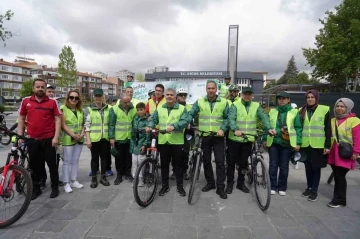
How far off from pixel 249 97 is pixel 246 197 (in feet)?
5.95

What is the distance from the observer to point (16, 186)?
133 inches

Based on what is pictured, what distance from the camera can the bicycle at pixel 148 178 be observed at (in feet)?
11.9

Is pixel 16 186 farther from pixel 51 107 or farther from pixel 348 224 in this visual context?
pixel 348 224

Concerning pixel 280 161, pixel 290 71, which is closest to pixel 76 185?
pixel 280 161

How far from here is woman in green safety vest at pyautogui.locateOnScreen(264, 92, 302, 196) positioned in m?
4.11

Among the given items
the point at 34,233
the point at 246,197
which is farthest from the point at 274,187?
the point at 34,233

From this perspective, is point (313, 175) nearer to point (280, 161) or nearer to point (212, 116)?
point (280, 161)

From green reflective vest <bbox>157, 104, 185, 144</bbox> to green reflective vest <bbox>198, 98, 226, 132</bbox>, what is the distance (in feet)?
1.32

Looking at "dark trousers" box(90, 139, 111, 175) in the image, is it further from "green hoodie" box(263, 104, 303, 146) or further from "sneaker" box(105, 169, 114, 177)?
"green hoodie" box(263, 104, 303, 146)

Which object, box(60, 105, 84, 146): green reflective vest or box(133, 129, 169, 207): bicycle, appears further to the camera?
box(60, 105, 84, 146): green reflective vest

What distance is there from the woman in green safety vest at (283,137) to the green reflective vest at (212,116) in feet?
3.00

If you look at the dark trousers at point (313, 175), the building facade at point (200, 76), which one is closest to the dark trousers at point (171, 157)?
the dark trousers at point (313, 175)

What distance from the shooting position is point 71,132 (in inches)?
167

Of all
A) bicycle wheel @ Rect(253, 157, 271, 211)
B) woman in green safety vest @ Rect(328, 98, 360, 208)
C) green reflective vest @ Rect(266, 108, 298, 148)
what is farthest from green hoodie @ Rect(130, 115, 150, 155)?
woman in green safety vest @ Rect(328, 98, 360, 208)
